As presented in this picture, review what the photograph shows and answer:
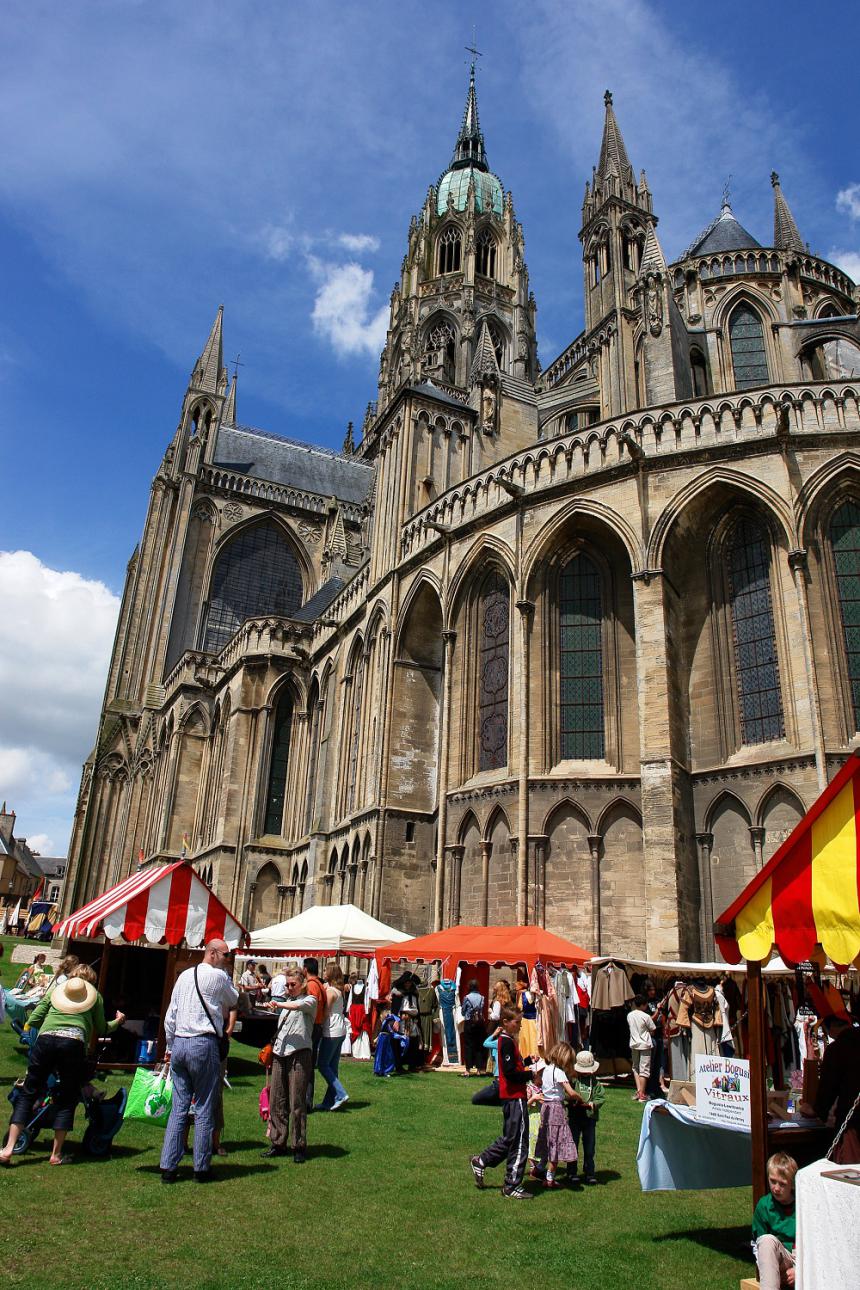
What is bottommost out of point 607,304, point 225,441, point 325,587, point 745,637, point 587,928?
point 587,928

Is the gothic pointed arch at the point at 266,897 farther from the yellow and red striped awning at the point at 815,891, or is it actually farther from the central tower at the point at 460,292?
the central tower at the point at 460,292

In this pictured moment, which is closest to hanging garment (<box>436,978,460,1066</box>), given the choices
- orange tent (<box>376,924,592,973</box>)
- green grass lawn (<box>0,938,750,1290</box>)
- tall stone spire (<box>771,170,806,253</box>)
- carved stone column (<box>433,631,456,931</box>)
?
orange tent (<box>376,924,592,973</box>)

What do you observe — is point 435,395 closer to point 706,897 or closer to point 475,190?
point 706,897

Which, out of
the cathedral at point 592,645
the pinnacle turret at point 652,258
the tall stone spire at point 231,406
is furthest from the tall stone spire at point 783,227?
the tall stone spire at point 231,406

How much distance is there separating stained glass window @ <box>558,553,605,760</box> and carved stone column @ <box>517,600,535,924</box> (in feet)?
3.07

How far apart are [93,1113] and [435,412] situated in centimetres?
2259

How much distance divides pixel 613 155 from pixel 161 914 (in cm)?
3436

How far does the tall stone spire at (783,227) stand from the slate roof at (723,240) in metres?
1.03

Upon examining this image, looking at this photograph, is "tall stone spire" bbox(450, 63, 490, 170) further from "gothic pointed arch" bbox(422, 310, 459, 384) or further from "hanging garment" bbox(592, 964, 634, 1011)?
"hanging garment" bbox(592, 964, 634, 1011)

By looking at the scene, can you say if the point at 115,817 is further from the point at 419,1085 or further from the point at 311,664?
the point at 419,1085

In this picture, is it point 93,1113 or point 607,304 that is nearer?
point 93,1113

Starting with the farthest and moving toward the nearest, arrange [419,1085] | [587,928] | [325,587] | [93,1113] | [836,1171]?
[325,587] → [587,928] → [419,1085] → [93,1113] → [836,1171]

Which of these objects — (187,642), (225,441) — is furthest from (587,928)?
(225,441)

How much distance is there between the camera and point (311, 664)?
32.7 meters
